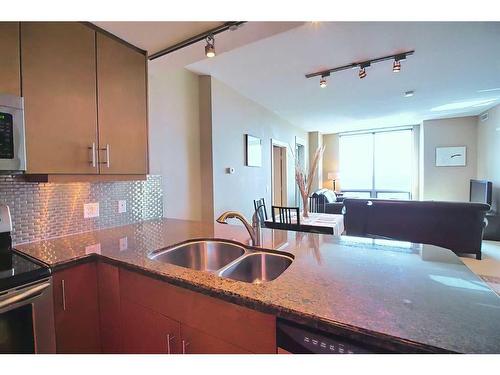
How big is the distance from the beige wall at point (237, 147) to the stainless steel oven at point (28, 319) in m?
2.09

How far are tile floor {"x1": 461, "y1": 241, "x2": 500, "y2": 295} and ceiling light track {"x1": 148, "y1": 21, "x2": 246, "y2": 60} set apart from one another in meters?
3.38

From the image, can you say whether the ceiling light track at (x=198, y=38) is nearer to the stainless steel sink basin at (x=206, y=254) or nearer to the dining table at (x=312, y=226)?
the stainless steel sink basin at (x=206, y=254)

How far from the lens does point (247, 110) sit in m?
3.97

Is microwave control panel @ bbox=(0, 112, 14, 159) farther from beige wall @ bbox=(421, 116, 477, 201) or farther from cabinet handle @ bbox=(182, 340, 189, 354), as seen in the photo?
beige wall @ bbox=(421, 116, 477, 201)

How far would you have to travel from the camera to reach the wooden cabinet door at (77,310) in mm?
1169

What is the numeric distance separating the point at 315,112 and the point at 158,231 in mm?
4281

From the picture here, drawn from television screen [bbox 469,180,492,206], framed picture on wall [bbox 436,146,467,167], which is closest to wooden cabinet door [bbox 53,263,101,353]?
television screen [bbox 469,180,492,206]

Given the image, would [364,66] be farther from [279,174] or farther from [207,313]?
[279,174]

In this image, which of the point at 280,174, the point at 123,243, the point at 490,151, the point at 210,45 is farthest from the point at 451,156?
the point at 123,243

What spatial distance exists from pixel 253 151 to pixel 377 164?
484cm

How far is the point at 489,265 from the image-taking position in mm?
3244

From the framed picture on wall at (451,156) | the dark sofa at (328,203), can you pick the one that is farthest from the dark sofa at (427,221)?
the framed picture on wall at (451,156)

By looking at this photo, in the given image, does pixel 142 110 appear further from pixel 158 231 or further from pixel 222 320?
pixel 222 320
